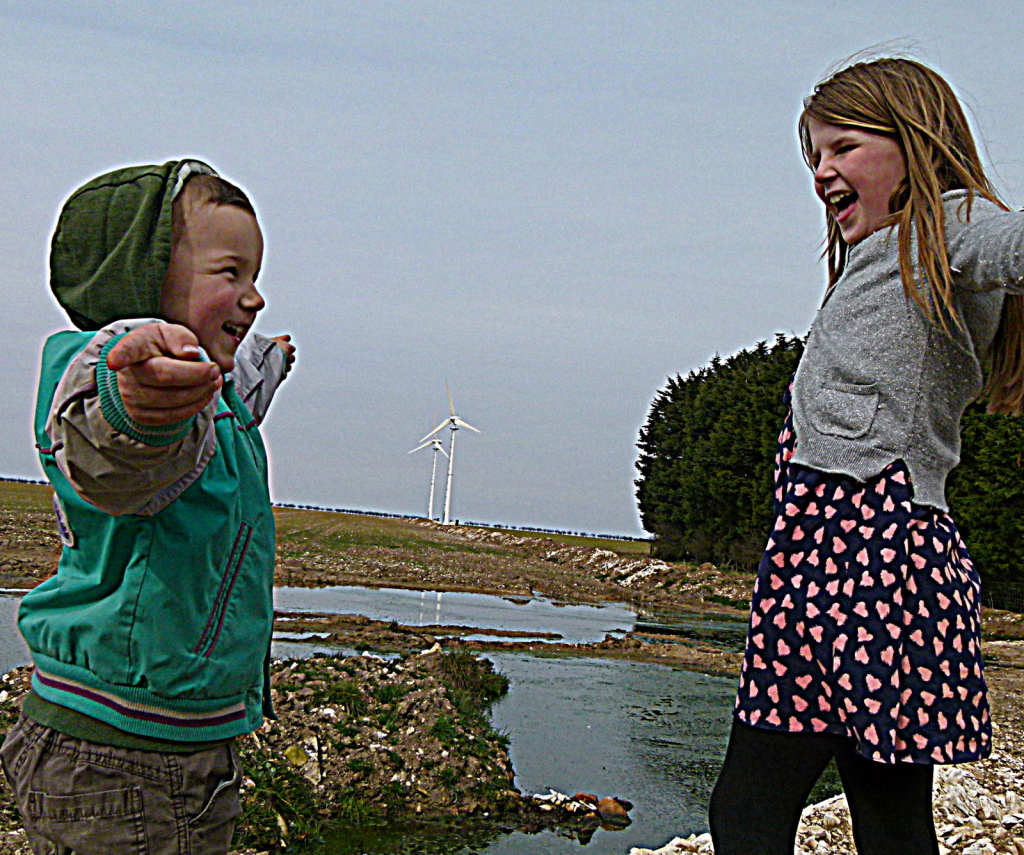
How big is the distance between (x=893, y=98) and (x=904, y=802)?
167cm

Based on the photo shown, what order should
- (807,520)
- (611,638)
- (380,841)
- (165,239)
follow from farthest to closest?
(611,638), (380,841), (807,520), (165,239)

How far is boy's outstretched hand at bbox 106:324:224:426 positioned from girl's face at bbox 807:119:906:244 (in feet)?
5.74

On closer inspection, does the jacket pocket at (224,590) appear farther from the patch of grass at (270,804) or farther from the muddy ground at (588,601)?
the patch of grass at (270,804)

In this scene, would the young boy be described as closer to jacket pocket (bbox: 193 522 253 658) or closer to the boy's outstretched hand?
jacket pocket (bbox: 193 522 253 658)

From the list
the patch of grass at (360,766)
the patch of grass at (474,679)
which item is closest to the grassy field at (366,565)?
Result: the patch of grass at (474,679)

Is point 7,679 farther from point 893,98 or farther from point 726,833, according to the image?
point 893,98

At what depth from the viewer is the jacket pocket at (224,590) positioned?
1989 mm

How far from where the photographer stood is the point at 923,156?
2.46 m

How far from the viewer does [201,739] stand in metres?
2.00

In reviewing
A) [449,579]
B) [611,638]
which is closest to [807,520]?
[611,638]

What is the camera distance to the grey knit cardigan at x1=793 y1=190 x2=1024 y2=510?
2.35 m

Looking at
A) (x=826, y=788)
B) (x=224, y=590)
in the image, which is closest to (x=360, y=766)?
(x=826, y=788)

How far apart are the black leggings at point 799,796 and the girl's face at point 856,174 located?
1281 mm

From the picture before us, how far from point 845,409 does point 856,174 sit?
611 mm
